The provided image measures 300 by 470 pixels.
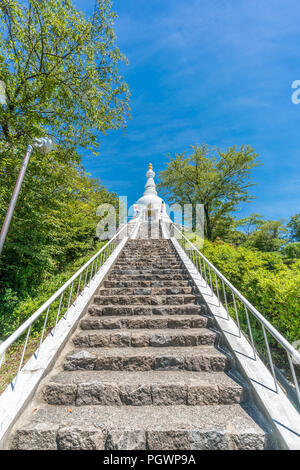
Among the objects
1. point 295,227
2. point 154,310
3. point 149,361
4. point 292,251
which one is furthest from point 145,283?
point 295,227

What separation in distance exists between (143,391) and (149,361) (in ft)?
1.35

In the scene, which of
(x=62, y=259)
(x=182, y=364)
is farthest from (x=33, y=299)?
(x=182, y=364)

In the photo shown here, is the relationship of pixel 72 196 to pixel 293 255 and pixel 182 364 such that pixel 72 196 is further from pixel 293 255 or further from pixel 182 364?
pixel 293 255

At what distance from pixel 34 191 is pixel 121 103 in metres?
4.62

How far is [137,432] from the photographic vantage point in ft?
5.32

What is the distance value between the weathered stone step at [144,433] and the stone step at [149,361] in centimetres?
57

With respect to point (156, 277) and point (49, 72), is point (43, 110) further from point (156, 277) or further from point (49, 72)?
point (156, 277)

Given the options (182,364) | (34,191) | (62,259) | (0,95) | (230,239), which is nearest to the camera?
(182,364)

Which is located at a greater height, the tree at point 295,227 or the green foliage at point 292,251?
the tree at point 295,227

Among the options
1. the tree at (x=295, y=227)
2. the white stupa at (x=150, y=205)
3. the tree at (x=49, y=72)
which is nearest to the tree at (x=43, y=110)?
the tree at (x=49, y=72)

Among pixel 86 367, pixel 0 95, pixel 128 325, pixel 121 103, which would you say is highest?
pixel 121 103

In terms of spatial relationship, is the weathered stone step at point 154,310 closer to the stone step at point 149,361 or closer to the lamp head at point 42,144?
the stone step at point 149,361

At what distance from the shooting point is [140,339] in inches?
109

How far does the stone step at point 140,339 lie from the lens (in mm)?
2752
